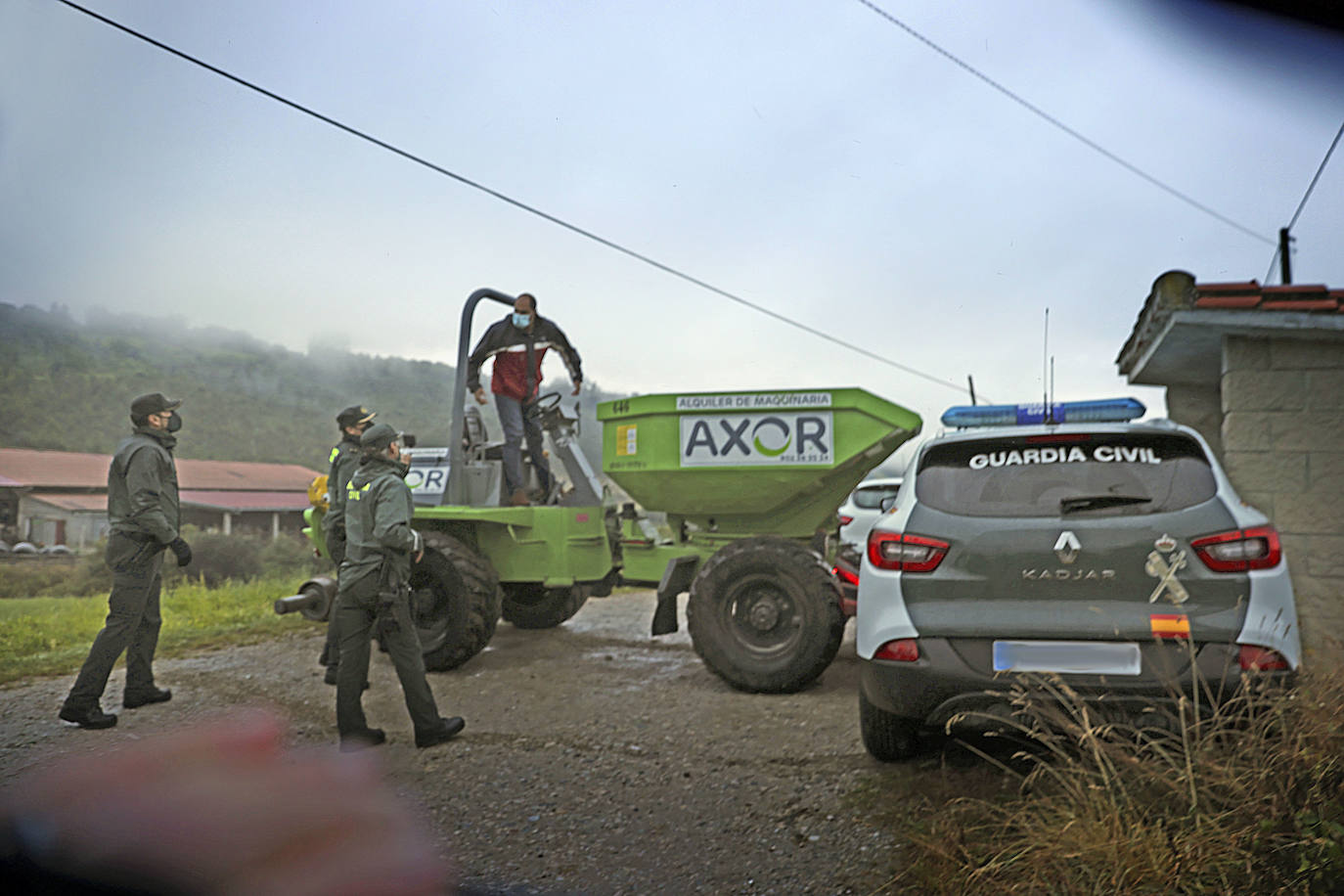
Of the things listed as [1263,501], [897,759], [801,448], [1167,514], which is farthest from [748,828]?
[1263,501]

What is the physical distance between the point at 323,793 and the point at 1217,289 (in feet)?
18.5

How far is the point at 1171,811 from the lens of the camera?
240cm

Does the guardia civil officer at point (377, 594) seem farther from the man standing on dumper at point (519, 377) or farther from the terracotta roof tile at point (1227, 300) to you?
the terracotta roof tile at point (1227, 300)

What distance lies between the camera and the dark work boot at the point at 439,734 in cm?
420

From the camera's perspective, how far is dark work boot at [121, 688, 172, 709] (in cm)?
483

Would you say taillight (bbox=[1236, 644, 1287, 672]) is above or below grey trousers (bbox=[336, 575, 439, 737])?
above

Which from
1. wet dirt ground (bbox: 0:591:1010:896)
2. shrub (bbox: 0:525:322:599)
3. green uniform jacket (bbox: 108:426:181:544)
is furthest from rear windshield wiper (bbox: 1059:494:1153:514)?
shrub (bbox: 0:525:322:599)

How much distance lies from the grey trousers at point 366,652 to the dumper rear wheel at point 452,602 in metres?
1.36

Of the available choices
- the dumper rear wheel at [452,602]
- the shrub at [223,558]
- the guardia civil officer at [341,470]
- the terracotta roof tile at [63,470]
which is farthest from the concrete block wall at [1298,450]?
the shrub at [223,558]

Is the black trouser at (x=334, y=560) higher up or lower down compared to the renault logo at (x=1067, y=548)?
lower down

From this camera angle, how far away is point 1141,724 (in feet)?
8.87

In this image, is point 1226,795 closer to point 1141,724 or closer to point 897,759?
point 1141,724

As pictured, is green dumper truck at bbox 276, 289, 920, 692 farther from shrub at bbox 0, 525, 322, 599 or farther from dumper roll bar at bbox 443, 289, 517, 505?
shrub at bbox 0, 525, 322, 599

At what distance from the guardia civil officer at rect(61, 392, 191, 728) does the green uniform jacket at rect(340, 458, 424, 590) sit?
49.7 inches
